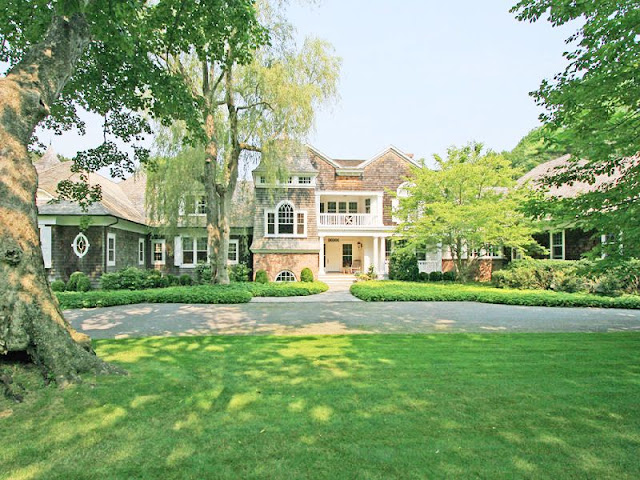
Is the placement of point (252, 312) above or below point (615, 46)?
below

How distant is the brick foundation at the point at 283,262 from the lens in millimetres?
20266

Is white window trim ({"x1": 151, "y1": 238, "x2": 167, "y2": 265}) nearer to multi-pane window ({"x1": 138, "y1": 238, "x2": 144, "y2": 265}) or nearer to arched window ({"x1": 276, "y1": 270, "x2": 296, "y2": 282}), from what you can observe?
multi-pane window ({"x1": 138, "y1": 238, "x2": 144, "y2": 265})

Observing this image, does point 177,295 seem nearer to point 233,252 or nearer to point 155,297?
point 155,297

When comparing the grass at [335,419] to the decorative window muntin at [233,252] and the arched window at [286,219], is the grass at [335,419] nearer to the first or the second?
the arched window at [286,219]

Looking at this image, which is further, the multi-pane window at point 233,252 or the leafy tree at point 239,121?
the multi-pane window at point 233,252

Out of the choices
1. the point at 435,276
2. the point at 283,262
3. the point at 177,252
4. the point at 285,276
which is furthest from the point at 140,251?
the point at 435,276

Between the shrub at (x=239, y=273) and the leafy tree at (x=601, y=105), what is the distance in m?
15.7

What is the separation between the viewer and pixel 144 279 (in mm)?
16531

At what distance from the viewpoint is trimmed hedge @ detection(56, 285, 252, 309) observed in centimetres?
1195

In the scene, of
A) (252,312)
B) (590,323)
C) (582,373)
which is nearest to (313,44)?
(252,312)

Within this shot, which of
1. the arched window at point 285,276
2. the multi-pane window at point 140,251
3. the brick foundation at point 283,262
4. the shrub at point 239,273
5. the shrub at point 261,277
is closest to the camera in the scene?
the shrub at point 261,277

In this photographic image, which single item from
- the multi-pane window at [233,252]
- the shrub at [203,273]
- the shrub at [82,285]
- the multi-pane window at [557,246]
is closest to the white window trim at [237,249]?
the multi-pane window at [233,252]

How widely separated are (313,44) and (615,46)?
13.3 meters

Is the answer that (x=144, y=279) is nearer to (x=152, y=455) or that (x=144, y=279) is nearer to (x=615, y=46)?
(x=152, y=455)
